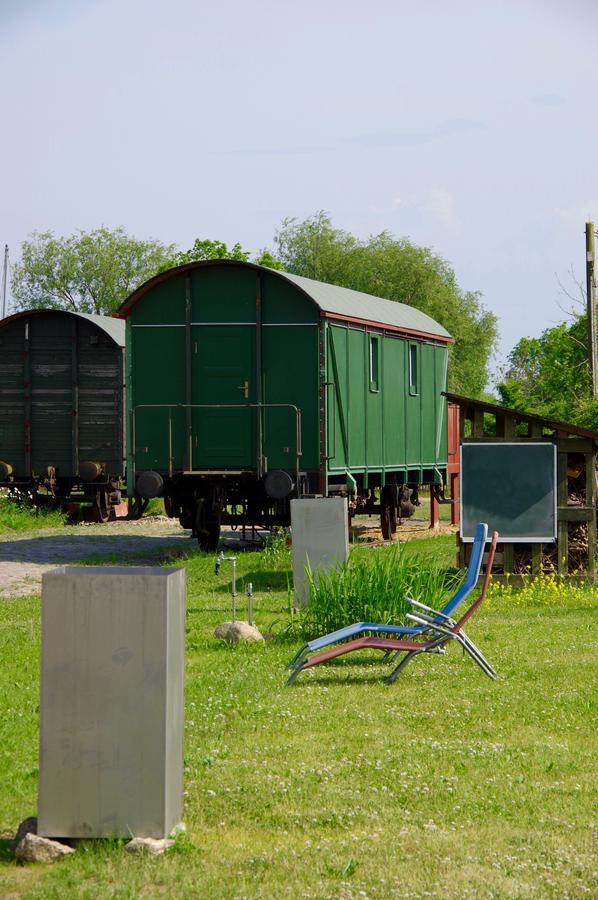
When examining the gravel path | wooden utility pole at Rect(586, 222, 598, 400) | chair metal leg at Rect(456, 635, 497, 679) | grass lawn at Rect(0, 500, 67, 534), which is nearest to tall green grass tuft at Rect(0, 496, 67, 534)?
grass lawn at Rect(0, 500, 67, 534)

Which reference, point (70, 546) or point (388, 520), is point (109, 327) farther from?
point (388, 520)

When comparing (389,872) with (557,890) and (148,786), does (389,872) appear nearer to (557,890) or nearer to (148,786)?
(557,890)

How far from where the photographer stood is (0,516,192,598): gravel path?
1839cm

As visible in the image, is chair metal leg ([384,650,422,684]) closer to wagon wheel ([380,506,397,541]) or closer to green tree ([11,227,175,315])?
wagon wheel ([380,506,397,541])

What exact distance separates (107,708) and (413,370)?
19272mm

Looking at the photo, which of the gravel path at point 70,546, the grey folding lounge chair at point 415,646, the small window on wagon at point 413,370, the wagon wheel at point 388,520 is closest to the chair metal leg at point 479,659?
the grey folding lounge chair at point 415,646

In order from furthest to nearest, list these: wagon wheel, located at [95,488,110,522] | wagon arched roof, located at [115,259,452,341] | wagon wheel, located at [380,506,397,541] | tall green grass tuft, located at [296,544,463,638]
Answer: wagon wheel, located at [95,488,110,522] → wagon wheel, located at [380,506,397,541] → wagon arched roof, located at [115,259,452,341] → tall green grass tuft, located at [296,544,463,638]

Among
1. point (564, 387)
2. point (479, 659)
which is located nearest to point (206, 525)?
point (479, 659)

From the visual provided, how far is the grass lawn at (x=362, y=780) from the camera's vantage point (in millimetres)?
5648

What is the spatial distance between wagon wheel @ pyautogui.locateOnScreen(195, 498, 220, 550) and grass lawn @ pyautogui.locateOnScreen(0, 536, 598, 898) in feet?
30.6

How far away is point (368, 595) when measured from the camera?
11.8 metres

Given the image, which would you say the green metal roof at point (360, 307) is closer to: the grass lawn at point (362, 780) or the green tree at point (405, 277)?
the grass lawn at point (362, 780)

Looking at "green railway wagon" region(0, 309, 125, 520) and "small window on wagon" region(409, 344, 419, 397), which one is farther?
"green railway wagon" region(0, 309, 125, 520)

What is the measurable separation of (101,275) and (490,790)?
207 feet
